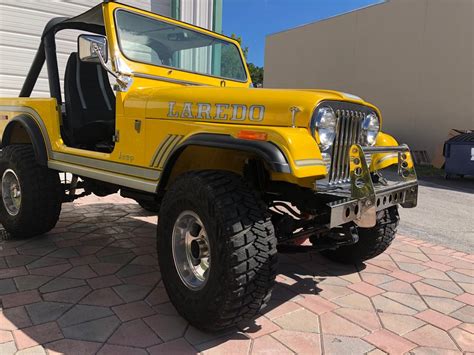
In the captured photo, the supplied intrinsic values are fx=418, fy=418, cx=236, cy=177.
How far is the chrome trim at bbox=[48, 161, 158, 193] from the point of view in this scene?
117 inches

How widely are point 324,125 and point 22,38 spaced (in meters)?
7.17

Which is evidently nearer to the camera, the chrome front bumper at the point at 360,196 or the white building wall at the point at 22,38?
the chrome front bumper at the point at 360,196

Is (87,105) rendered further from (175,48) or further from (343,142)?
(343,142)

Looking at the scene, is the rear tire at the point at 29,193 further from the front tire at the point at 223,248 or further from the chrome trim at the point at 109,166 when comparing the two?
the front tire at the point at 223,248

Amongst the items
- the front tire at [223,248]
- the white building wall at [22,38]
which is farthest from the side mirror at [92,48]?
the white building wall at [22,38]

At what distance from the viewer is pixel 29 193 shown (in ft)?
13.2

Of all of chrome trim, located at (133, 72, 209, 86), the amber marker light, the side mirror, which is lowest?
the amber marker light

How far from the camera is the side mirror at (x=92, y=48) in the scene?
121 inches

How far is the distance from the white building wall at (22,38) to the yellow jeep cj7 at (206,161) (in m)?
3.70

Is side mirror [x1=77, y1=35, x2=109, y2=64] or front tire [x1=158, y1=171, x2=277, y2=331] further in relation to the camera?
side mirror [x1=77, y1=35, x2=109, y2=64]

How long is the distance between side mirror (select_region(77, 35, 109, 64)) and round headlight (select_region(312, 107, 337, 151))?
1710 millimetres

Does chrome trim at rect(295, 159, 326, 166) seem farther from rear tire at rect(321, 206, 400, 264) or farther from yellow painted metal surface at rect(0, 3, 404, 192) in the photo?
rear tire at rect(321, 206, 400, 264)

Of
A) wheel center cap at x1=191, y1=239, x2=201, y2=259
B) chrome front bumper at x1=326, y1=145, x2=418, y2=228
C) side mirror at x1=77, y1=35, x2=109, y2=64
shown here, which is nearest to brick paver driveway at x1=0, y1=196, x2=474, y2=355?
wheel center cap at x1=191, y1=239, x2=201, y2=259

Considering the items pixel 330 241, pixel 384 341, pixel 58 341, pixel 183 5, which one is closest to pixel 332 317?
pixel 384 341
